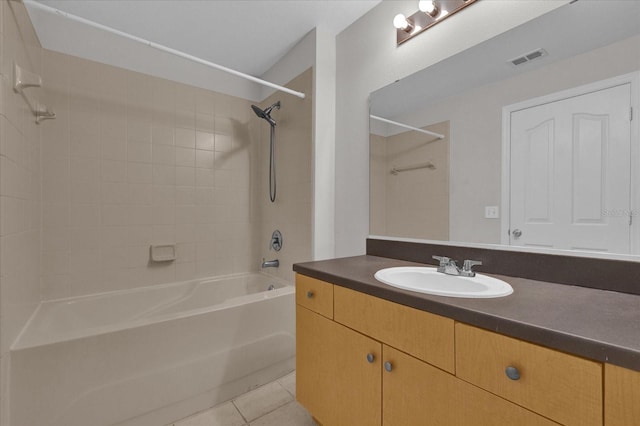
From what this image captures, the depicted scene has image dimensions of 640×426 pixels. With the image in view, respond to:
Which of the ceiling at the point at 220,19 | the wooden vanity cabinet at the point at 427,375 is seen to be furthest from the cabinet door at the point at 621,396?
the ceiling at the point at 220,19

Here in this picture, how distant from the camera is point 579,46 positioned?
1.01 meters

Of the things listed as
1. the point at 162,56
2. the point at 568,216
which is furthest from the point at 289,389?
the point at 162,56

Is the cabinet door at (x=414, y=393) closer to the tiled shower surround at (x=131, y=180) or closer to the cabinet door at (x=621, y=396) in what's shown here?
the cabinet door at (x=621, y=396)

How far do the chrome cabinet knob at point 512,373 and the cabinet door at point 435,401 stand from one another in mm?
69

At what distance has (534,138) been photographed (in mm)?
1091

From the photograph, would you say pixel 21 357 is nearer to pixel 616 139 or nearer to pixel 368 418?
pixel 368 418

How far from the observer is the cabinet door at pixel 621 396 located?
1.65ft

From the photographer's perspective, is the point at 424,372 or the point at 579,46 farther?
the point at 579,46

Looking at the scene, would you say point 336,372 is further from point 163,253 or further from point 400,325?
point 163,253

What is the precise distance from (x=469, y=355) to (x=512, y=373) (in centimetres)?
10

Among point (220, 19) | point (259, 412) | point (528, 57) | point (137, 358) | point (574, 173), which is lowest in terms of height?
point (259, 412)

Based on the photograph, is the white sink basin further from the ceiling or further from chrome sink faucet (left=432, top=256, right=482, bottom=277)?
the ceiling

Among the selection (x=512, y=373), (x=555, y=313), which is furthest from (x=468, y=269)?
(x=512, y=373)

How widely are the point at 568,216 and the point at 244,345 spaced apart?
1.71 meters
